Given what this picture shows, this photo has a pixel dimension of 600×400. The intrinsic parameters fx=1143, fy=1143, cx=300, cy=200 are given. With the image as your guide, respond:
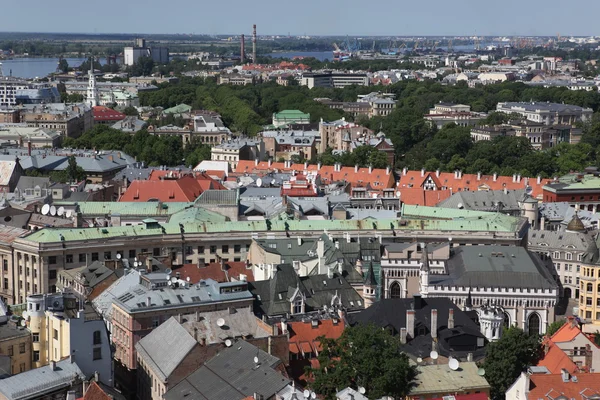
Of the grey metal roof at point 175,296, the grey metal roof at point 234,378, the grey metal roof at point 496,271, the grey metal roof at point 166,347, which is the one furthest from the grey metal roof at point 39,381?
the grey metal roof at point 496,271

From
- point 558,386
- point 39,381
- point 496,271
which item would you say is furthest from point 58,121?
point 558,386

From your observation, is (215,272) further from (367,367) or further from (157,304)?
(367,367)

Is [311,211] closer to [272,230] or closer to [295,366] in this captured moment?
[272,230]

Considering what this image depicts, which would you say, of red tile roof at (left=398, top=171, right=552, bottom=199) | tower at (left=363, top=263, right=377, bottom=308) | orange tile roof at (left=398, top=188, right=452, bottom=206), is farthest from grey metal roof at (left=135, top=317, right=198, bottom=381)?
red tile roof at (left=398, top=171, right=552, bottom=199)

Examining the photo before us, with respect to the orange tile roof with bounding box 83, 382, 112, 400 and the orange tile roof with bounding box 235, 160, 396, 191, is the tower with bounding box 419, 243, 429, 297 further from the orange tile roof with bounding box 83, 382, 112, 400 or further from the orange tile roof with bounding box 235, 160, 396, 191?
the orange tile roof with bounding box 235, 160, 396, 191

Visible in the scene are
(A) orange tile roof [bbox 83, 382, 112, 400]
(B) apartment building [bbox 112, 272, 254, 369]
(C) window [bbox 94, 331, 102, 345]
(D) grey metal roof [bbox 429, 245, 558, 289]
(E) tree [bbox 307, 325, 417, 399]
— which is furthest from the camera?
(D) grey metal roof [bbox 429, 245, 558, 289]

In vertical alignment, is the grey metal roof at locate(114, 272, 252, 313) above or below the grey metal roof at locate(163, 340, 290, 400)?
above
